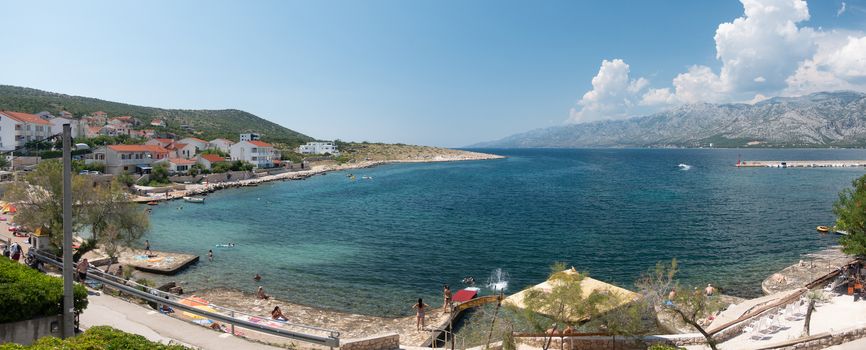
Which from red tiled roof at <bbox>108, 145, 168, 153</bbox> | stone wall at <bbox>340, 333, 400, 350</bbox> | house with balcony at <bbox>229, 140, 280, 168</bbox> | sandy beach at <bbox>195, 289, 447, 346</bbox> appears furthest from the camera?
house with balcony at <bbox>229, 140, 280, 168</bbox>

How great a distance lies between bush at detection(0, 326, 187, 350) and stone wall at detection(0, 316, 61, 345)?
4206 mm

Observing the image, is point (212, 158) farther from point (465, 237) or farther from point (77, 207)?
point (77, 207)

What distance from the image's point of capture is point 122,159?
79.3 metres

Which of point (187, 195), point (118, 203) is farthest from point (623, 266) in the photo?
point (187, 195)

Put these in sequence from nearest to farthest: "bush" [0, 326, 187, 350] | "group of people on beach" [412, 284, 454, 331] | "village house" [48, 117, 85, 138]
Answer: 1. "bush" [0, 326, 187, 350]
2. "group of people on beach" [412, 284, 454, 331]
3. "village house" [48, 117, 85, 138]

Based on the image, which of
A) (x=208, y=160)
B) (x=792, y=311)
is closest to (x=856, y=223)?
(x=792, y=311)

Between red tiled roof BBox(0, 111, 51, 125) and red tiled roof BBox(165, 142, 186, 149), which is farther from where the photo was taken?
red tiled roof BBox(165, 142, 186, 149)

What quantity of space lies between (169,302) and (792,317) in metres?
25.0

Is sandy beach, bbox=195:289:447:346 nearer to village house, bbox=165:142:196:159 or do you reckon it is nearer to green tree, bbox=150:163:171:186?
green tree, bbox=150:163:171:186

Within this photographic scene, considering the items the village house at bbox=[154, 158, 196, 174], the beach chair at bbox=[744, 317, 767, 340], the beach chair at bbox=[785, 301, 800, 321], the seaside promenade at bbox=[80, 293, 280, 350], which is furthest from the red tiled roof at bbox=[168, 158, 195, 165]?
the beach chair at bbox=[785, 301, 800, 321]

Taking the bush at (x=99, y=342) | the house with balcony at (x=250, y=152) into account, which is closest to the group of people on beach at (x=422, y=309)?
the bush at (x=99, y=342)

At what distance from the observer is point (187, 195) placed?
72.7 meters

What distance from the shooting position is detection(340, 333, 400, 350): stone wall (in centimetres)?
1467

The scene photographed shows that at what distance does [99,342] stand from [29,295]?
203 inches
